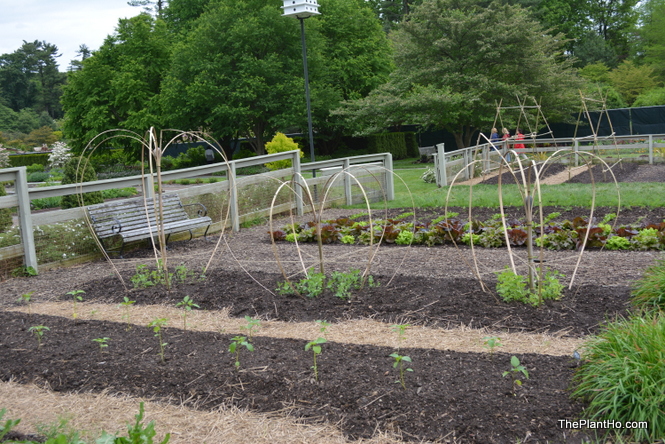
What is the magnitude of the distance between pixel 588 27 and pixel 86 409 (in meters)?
44.9

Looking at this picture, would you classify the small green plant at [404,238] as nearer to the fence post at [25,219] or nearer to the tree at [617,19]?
the fence post at [25,219]

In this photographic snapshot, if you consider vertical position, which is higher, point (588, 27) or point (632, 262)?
point (588, 27)

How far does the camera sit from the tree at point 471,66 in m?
21.0

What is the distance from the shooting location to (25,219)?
22.3ft

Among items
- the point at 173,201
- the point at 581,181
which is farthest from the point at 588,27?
the point at 173,201

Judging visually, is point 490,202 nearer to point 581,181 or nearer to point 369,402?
point 581,181

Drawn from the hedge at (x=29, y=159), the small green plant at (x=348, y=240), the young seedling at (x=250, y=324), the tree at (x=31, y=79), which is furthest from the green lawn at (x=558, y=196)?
the tree at (x=31, y=79)

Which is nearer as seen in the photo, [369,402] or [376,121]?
[369,402]

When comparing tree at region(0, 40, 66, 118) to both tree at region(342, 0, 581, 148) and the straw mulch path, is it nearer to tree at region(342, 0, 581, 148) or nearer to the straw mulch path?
tree at region(342, 0, 581, 148)

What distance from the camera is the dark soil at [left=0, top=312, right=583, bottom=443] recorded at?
112 inches

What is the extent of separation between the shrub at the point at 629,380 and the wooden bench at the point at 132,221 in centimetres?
560

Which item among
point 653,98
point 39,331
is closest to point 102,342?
point 39,331

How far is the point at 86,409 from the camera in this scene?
128 inches

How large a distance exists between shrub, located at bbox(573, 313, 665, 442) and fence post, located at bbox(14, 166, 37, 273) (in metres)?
6.13
